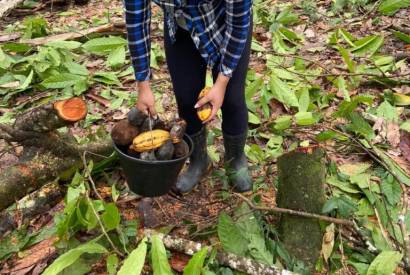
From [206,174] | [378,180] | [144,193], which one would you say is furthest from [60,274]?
[378,180]

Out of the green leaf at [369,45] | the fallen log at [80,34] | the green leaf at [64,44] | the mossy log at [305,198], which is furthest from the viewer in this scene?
the fallen log at [80,34]

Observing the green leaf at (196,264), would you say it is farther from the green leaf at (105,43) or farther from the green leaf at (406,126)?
the green leaf at (105,43)

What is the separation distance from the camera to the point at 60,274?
66.1 inches

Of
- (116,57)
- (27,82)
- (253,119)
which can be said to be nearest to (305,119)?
(253,119)

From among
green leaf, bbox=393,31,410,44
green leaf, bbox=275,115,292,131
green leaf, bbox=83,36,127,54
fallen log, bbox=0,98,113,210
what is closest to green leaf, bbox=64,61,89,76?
green leaf, bbox=83,36,127,54

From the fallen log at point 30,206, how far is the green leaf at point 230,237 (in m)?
0.83

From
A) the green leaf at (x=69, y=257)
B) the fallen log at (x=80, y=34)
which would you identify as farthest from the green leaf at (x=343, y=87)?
the fallen log at (x=80, y=34)

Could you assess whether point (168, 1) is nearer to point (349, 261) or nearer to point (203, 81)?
point (203, 81)

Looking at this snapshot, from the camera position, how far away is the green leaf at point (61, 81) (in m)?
2.75

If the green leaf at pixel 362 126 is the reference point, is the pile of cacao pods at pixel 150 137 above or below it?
above

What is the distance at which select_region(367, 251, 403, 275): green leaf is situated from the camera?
156cm

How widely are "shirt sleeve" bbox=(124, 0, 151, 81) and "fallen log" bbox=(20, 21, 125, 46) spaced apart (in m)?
1.93

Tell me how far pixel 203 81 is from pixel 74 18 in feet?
8.81

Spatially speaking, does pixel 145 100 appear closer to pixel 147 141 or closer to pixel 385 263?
pixel 147 141
